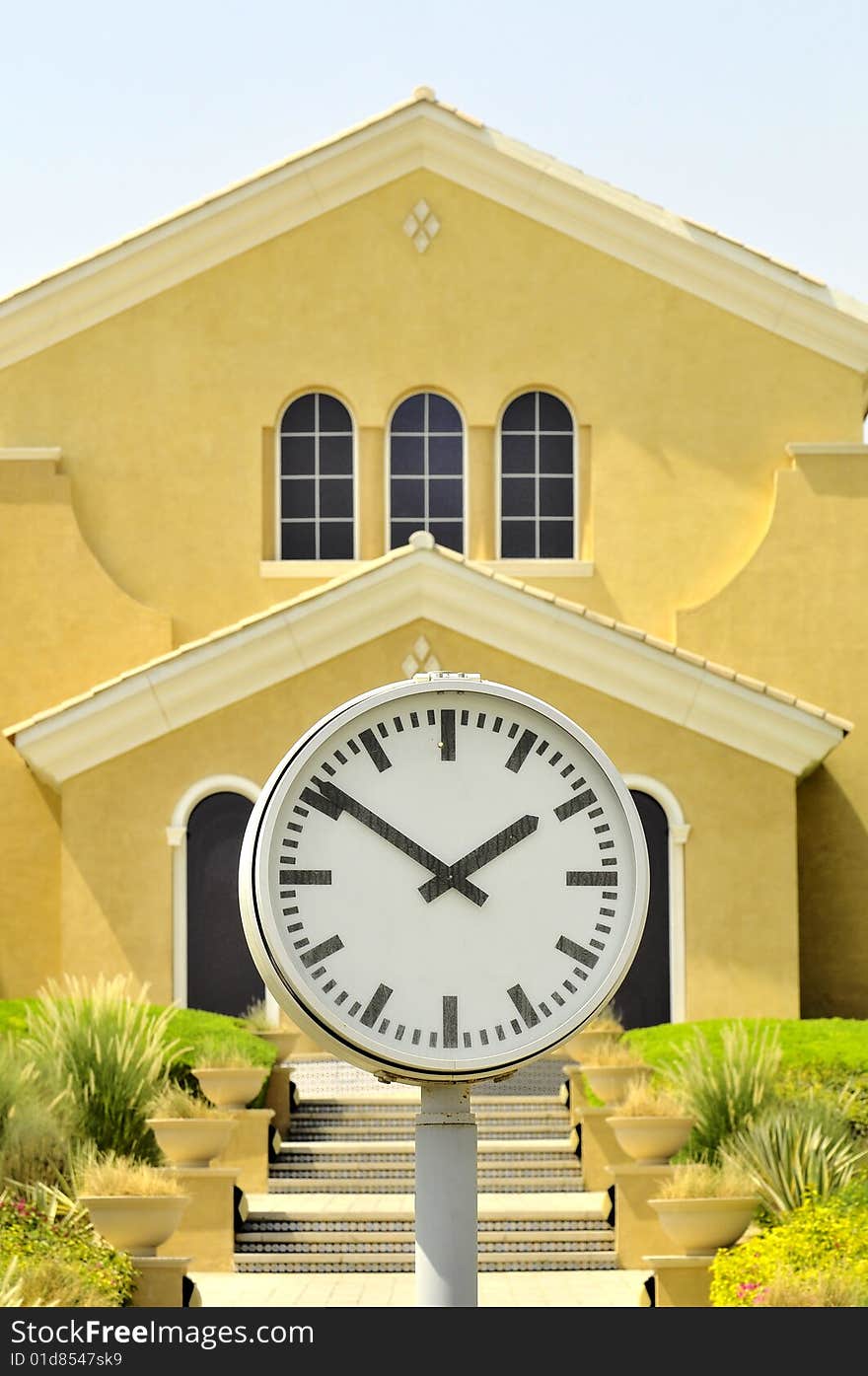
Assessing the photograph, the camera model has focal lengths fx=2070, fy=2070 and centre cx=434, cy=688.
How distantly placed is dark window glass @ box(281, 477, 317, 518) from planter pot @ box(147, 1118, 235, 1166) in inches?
480

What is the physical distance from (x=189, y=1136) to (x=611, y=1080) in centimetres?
392

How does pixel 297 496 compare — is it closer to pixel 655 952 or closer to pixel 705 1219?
pixel 655 952

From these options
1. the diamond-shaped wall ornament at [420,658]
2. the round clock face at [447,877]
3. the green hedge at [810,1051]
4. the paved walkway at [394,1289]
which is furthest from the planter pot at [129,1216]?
the diamond-shaped wall ornament at [420,658]

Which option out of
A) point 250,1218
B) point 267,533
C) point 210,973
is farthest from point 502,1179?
point 267,533

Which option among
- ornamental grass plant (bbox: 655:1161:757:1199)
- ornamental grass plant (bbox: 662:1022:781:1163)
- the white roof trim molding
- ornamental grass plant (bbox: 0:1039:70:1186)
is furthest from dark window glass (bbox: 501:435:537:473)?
ornamental grass plant (bbox: 655:1161:757:1199)

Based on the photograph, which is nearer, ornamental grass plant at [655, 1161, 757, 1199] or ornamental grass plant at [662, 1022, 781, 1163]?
ornamental grass plant at [655, 1161, 757, 1199]

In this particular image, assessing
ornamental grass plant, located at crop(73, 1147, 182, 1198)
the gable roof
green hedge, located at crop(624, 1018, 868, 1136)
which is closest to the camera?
ornamental grass plant, located at crop(73, 1147, 182, 1198)

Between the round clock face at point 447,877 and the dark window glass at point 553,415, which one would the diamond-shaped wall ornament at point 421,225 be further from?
the round clock face at point 447,877

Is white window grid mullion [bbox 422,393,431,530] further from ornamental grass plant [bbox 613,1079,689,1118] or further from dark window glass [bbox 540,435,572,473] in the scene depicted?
ornamental grass plant [bbox 613,1079,689,1118]

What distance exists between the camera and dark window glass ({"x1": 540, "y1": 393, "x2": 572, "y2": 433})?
2703 cm

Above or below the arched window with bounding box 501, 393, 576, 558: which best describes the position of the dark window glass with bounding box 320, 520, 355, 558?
below

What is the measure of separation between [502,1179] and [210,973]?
5.91m

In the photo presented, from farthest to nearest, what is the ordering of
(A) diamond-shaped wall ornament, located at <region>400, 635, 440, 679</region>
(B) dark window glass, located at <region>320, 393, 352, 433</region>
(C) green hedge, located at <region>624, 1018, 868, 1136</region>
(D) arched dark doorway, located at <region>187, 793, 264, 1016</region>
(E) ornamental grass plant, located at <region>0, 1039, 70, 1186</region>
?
(B) dark window glass, located at <region>320, 393, 352, 433</region>, (D) arched dark doorway, located at <region>187, 793, 264, 1016</region>, (A) diamond-shaped wall ornament, located at <region>400, 635, 440, 679</region>, (C) green hedge, located at <region>624, 1018, 868, 1136</region>, (E) ornamental grass plant, located at <region>0, 1039, 70, 1186</region>
